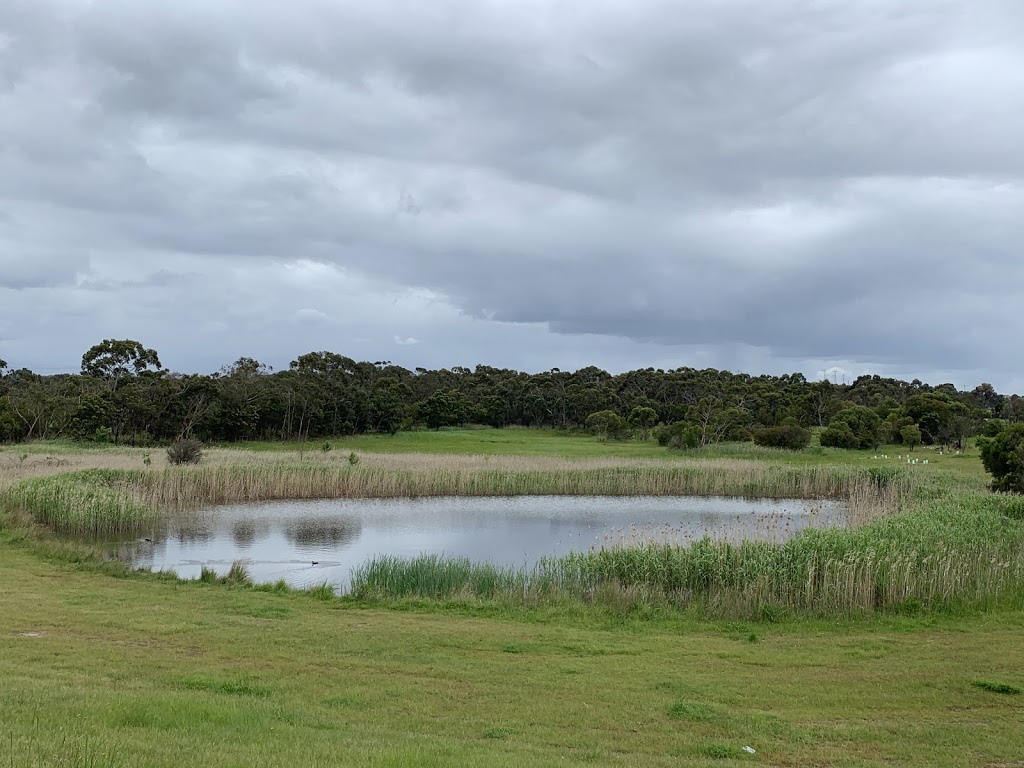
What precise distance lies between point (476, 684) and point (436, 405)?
72301 millimetres

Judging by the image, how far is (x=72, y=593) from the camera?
14.2 meters

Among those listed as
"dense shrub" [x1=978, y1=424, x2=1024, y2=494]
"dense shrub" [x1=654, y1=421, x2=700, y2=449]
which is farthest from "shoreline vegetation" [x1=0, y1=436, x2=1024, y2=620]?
"dense shrub" [x1=654, y1=421, x2=700, y2=449]

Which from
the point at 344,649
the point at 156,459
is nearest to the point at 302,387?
the point at 156,459

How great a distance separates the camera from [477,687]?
933cm

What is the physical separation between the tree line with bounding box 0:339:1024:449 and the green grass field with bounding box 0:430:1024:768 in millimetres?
42205

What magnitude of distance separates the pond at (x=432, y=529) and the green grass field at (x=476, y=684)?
4734 millimetres

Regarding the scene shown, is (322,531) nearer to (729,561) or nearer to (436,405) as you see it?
(729,561)

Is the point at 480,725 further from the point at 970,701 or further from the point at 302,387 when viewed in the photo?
the point at 302,387

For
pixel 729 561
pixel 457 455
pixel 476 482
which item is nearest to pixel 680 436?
pixel 457 455

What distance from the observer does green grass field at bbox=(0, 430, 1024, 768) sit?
6.47 metres

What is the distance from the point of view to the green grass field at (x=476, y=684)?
255 inches

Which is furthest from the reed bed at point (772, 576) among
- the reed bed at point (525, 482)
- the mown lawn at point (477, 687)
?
the reed bed at point (525, 482)

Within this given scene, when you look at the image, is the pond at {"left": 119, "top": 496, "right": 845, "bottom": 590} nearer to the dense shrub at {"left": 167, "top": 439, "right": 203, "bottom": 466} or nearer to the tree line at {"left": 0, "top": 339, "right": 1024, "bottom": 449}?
the dense shrub at {"left": 167, "top": 439, "right": 203, "bottom": 466}

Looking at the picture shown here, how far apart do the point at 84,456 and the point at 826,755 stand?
134ft
